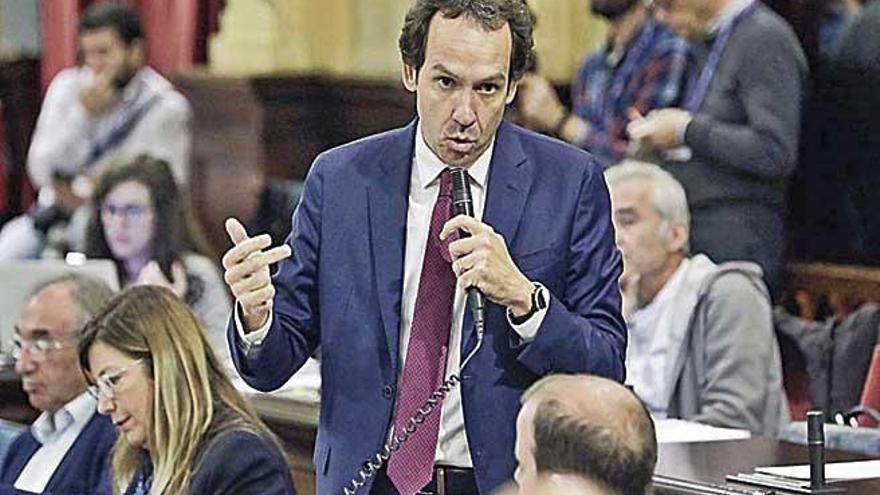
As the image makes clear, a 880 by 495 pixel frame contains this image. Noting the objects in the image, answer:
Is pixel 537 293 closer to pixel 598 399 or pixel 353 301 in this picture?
pixel 353 301

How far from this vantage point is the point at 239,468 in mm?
4152

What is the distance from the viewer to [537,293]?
3504 mm

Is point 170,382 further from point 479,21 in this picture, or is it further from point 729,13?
point 729,13

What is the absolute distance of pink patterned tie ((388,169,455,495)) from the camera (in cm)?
365

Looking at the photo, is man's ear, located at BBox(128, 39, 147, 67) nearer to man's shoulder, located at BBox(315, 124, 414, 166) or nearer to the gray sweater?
the gray sweater

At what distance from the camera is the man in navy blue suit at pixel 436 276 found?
359cm

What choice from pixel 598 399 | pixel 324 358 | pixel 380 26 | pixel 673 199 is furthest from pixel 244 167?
pixel 598 399

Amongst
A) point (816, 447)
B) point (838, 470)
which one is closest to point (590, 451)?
point (816, 447)

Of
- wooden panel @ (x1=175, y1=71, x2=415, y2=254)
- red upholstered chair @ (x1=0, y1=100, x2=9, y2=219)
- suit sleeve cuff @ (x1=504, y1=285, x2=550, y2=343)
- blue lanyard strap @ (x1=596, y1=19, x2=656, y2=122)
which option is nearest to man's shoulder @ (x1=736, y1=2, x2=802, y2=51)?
blue lanyard strap @ (x1=596, y1=19, x2=656, y2=122)

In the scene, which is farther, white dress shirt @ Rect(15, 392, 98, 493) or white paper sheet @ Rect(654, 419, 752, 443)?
white dress shirt @ Rect(15, 392, 98, 493)

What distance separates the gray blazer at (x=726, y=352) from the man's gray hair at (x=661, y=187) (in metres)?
0.17

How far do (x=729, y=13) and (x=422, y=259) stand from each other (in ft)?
10.3

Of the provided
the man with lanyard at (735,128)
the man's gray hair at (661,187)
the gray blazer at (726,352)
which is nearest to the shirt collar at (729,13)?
the man with lanyard at (735,128)

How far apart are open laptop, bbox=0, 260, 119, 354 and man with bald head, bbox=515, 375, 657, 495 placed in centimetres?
387
